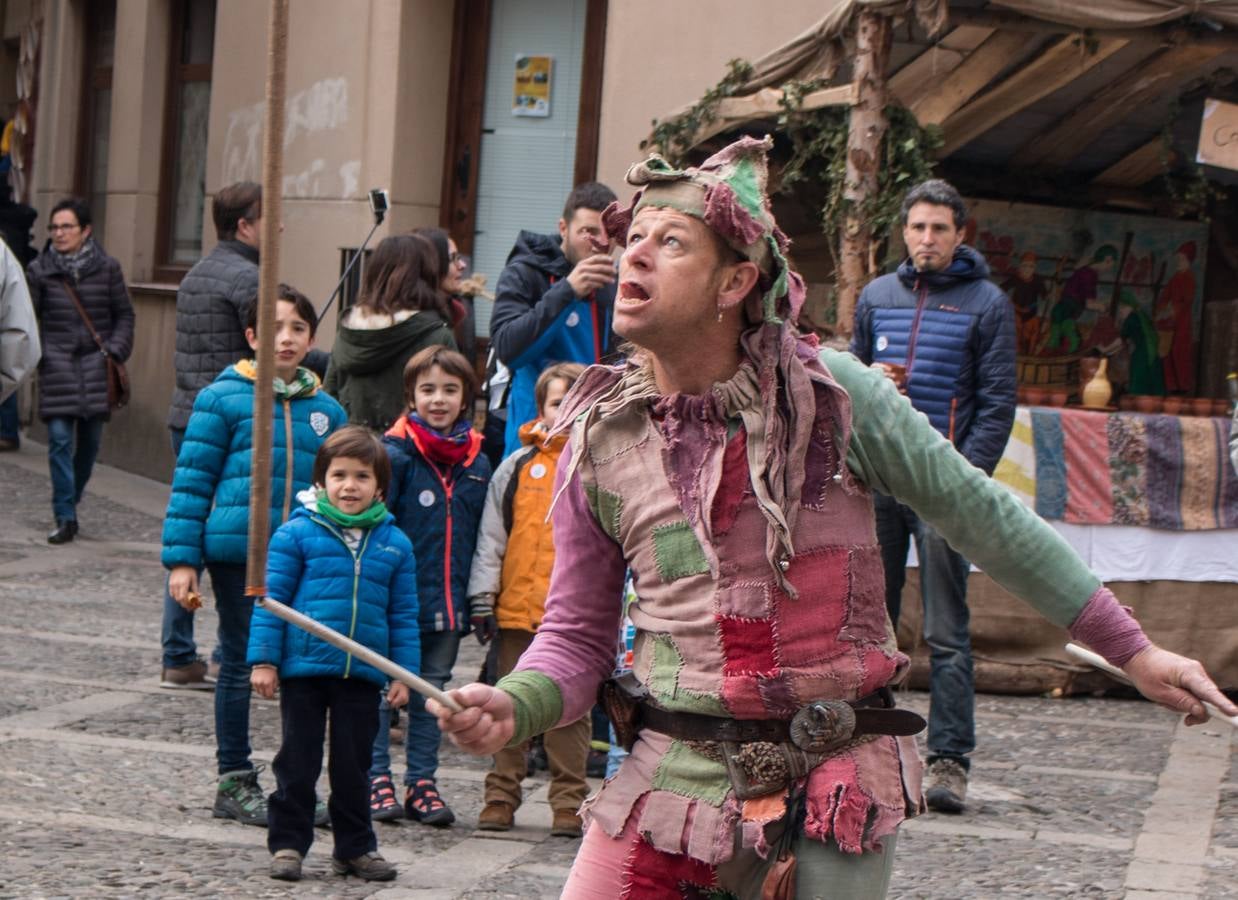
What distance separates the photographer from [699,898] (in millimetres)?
3027

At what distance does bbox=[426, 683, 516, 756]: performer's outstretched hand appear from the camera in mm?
2795

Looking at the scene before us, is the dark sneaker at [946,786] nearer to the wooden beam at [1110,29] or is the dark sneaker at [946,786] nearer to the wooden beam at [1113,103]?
the wooden beam at [1110,29]

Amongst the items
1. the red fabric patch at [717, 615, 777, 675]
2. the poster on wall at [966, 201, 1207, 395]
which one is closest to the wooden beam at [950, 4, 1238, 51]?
the poster on wall at [966, 201, 1207, 395]

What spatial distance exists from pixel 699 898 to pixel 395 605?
2847 mm

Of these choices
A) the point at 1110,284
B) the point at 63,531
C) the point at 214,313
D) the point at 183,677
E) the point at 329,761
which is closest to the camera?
the point at 329,761

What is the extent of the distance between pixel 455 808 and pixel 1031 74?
5.10 metres

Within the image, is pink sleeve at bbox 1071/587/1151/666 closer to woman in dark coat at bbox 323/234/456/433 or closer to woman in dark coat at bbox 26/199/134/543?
woman in dark coat at bbox 323/234/456/433

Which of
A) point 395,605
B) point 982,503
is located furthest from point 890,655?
point 395,605

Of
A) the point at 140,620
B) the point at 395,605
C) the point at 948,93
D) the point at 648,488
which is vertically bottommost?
the point at 140,620

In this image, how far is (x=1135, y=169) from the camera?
453 inches

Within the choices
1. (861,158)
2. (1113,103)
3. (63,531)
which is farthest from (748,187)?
(63,531)

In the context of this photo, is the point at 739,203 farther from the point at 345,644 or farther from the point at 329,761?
the point at 329,761

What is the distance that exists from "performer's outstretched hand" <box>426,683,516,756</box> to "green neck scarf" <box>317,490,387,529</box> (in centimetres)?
279

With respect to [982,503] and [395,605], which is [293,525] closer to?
[395,605]
